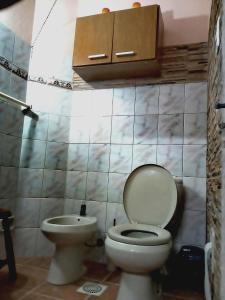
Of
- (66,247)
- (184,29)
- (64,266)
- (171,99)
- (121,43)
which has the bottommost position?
(64,266)

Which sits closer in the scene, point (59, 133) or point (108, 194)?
point (108, 194)

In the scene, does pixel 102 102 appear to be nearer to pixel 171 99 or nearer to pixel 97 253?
pixel 171 99

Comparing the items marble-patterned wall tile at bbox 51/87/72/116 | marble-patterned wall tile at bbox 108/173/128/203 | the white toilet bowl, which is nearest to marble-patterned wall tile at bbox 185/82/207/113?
marble-patterned wall tile at bbox 108/173/128/203

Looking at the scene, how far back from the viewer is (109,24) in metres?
1.89

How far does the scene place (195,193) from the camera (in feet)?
5.83

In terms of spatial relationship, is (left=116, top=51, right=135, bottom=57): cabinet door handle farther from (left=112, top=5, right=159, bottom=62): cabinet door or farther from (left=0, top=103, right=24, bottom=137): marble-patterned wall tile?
(left=0, top=103, right=24, bottom=137): marble-patterned wall tile

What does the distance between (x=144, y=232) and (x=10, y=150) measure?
3.94ft

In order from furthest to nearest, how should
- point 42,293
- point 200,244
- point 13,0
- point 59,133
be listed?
point 59,133, point 200,244, point 42,293, point 13,0

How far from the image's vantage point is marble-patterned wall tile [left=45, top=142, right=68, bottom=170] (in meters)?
2.09

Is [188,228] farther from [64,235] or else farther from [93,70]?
[93,70]

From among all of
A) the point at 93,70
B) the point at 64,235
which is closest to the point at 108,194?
the point at 64,235

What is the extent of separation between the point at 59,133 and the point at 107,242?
1.15 metres

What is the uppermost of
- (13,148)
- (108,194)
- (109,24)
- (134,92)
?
(109,24)

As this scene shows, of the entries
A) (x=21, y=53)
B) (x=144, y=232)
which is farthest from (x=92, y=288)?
(x=21, y=53)
